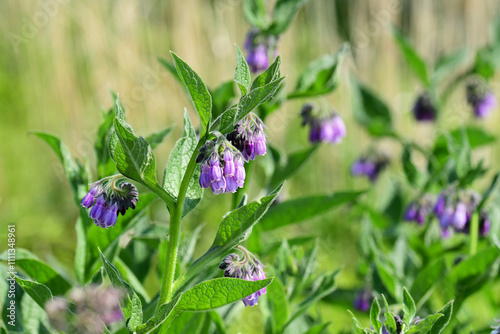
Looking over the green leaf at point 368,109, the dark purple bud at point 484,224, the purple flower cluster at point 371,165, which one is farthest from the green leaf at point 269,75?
the purple flower cluster at point 371,165

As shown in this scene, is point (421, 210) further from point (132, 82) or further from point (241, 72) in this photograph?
point (132, 82)

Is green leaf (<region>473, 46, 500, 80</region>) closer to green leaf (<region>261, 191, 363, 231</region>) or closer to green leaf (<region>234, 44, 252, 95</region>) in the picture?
green leaf (<region>261, 191, 363, 231</region>)

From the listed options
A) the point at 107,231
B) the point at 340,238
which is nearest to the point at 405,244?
the point at 107,231

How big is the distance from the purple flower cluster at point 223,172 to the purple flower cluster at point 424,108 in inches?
72.9

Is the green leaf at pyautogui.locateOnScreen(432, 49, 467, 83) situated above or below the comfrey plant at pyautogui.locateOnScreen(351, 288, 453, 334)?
above

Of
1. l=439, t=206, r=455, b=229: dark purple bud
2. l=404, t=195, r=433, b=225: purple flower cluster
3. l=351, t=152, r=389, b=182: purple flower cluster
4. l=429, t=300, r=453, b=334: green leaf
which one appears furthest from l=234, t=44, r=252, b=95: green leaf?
l=351, t=152, r=389, b=182: purple flower cluster

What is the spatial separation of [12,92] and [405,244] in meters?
4.44

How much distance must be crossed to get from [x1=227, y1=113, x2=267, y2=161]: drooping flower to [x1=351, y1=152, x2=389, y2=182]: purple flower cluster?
6.36 feet

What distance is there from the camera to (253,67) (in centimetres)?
219

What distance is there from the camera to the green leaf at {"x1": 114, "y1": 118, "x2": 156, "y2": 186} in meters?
1.24

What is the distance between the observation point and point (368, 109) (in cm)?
298

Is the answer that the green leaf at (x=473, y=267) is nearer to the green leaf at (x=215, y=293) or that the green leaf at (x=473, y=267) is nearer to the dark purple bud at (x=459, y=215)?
the dark purple bud at (x=459, y=215)

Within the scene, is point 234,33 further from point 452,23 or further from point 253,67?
point 253,67

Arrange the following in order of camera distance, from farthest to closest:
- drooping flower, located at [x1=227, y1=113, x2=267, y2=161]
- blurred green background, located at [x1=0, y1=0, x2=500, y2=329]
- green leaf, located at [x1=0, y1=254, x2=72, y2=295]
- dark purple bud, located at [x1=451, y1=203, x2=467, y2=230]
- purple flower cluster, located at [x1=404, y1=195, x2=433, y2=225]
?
blurred green background, located at [x1=0, y1=0, x2=500, y2=329], purple flower cluster, located at [x1=404, y1=195, x2=433, y2=225], dark purple bud, located at [x1=451, y1=203, x2=467, y2=230], green leaf, located at [x1=0, y1=254, x2=72, y2=295], drooping flower, located at [x1=227, y1=113, x2=267, y2=161]
